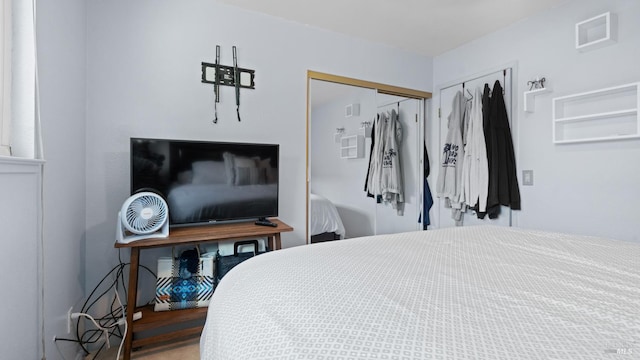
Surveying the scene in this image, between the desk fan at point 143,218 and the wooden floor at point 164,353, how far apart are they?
0.75m

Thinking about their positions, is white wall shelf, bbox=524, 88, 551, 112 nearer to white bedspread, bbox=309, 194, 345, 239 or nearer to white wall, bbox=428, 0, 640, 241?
white wall, bbox=428, 0, 640, 241

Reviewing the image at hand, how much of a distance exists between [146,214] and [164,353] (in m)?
0.89

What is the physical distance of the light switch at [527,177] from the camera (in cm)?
236

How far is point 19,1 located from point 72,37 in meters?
0.49

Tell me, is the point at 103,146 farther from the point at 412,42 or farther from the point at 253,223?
the point at 412,42

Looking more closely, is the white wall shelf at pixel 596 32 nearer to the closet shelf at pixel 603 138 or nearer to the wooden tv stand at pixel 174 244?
the closet shelf at pixel 603 138

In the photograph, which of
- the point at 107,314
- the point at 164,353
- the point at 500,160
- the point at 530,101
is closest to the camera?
the point at 164,353

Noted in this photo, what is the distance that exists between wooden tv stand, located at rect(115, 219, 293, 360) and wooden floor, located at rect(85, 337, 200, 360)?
7 centimetres

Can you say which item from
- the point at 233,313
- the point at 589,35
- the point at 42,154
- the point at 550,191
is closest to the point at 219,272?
the point at 42,154

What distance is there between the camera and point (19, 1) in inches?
44.7

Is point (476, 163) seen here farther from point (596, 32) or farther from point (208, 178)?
point (208, 178)

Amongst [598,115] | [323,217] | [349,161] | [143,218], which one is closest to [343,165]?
[349,161]

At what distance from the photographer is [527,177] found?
239 cm

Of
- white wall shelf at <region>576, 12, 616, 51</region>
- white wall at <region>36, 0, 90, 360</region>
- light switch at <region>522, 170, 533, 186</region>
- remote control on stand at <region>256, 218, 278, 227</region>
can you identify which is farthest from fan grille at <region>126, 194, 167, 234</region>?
white wall shelf at <region>576, 12, 616, 51</region>
